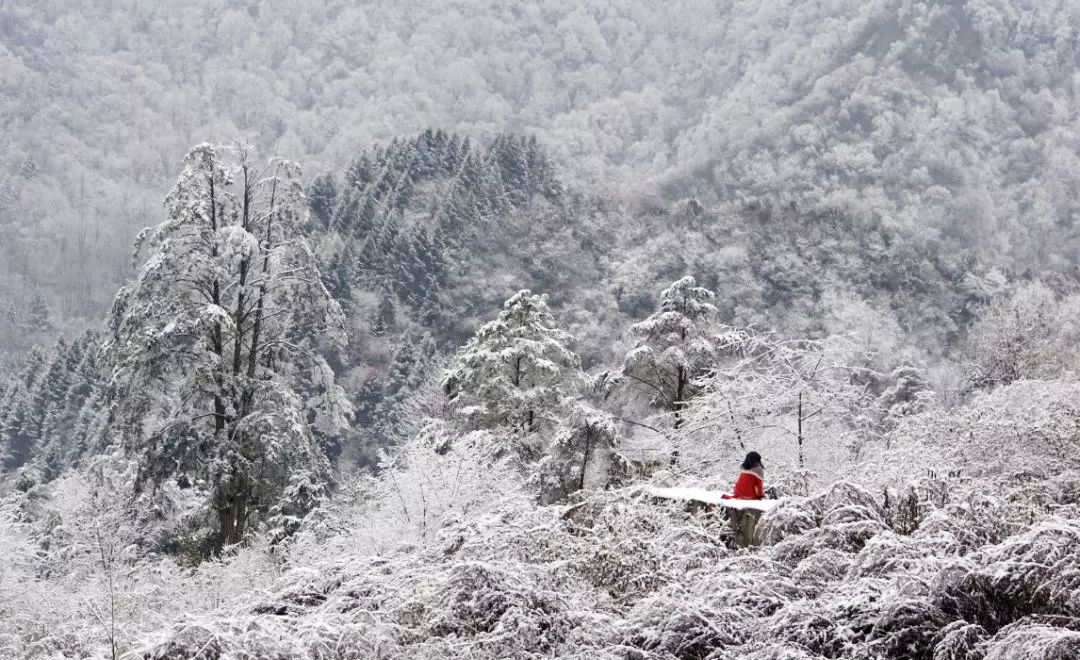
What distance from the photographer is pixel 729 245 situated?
10631 cm

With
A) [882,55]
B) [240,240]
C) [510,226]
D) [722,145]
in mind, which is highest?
[882,55]

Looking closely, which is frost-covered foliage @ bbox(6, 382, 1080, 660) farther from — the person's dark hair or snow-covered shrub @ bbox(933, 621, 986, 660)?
the person's dark hair

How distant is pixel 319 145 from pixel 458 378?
175 m

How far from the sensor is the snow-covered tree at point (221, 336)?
13.9 meters

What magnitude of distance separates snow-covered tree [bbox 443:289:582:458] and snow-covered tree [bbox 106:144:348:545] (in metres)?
7.79

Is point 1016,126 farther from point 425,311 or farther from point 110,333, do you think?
point 110,333

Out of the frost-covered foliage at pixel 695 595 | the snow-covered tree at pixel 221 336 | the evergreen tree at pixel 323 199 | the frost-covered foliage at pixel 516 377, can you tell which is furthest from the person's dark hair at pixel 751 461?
the evergreen tree at pixel 323 199

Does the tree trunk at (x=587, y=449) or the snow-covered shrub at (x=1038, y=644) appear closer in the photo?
the snow-covered shrub at (x=1038, y=644)

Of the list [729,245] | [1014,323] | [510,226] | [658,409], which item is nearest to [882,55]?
[729,245]

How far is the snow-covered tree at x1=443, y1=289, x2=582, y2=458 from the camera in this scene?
22812 mm

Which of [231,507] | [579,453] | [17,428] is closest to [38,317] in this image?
[17,428]

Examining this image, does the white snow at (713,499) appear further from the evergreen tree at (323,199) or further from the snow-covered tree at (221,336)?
the evergreen tree at (323,199)

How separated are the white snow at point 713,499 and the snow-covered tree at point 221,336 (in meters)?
7.35

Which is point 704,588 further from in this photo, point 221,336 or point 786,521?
point 221,336
